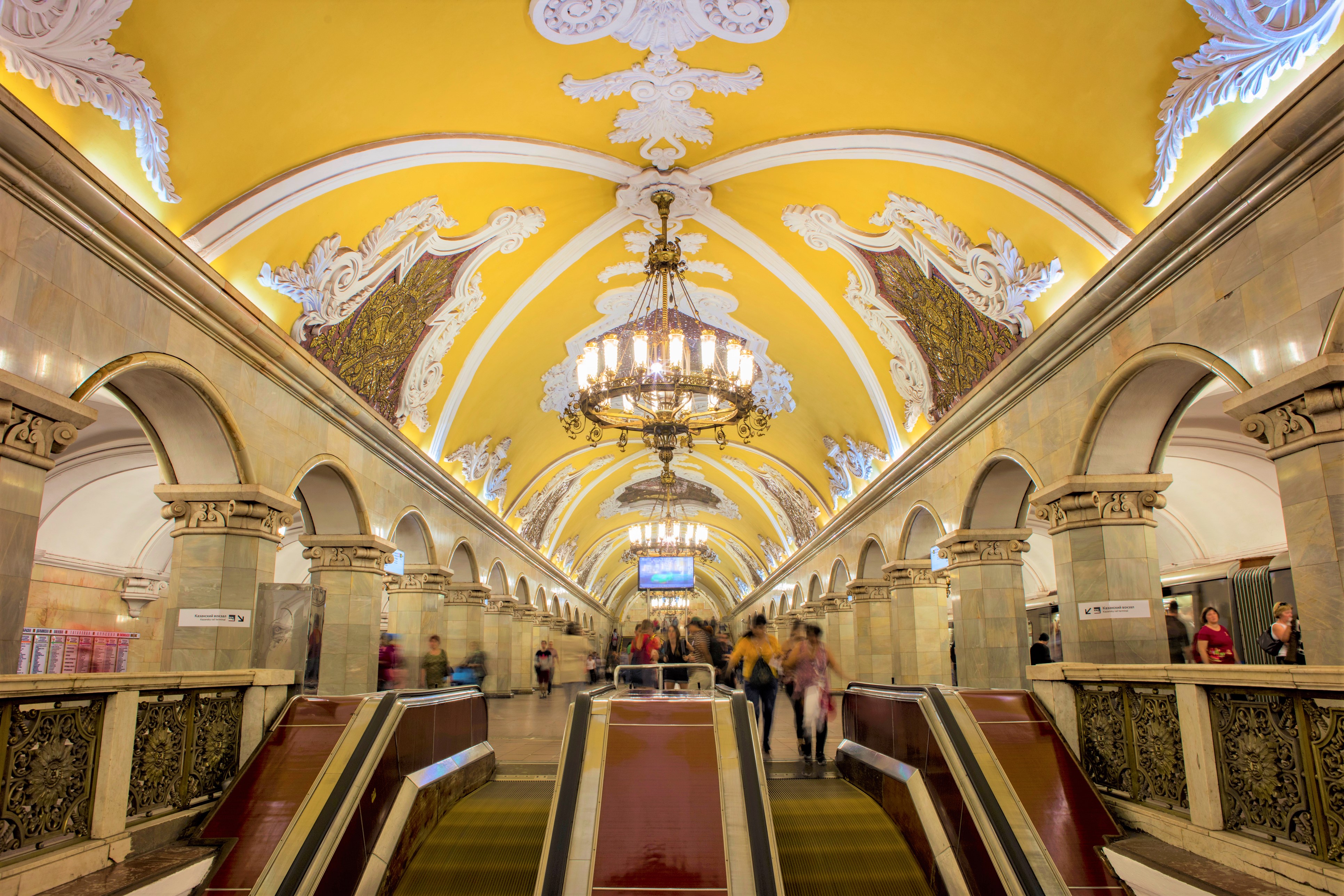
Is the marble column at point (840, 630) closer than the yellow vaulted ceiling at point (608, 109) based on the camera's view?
No

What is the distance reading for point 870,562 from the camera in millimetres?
15758

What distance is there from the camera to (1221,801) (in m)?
4.41

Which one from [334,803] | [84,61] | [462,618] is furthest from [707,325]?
[334,803]

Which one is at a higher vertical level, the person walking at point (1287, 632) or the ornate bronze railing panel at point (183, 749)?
the person walking at point (1287, 632)

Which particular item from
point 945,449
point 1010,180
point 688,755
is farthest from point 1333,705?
point 945,449

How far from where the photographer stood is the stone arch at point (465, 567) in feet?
52.0

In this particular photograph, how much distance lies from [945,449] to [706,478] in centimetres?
1438

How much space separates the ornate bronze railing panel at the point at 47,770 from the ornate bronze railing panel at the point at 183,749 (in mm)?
287

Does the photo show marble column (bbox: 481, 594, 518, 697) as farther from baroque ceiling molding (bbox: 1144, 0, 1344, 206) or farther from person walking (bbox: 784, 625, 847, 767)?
baroque ceiling molding (bbox: 1144, 0, 1344, 206)

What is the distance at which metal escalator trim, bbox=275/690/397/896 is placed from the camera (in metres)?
4.10

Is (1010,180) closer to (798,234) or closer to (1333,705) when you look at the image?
(798,234)

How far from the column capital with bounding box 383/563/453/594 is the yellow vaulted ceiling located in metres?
4.90

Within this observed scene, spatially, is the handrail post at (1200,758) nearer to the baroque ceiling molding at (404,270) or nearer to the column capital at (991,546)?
the column capital at (991,546)

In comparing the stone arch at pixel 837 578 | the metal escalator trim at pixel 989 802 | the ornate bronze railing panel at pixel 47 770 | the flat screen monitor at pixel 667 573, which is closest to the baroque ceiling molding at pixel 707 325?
the stone arch at pixel 837 578
